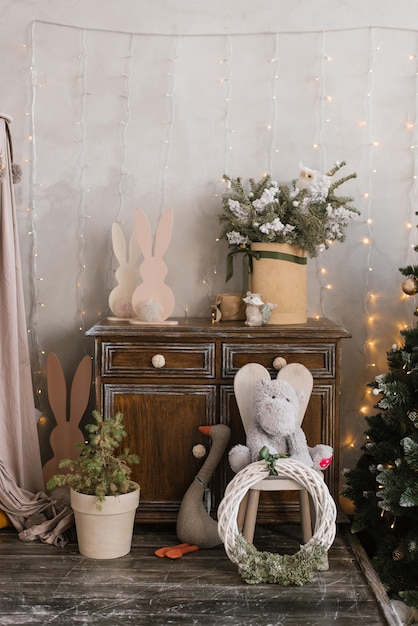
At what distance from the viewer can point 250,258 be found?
315 cm

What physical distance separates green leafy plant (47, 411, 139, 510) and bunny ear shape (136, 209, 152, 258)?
747 millimetres

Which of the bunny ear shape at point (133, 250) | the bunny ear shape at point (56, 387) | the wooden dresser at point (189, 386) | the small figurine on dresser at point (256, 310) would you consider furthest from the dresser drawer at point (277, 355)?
the bunny ear shape at point (56, 387)

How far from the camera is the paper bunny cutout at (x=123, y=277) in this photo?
3215 millimetres

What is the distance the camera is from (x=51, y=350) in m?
3.45

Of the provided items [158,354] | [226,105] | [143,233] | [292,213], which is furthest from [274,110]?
[158,354]

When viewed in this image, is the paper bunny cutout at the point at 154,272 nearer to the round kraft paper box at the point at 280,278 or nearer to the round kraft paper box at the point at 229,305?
the round kraft paper box at the point at 229,305

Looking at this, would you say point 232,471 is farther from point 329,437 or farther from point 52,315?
point 52,315

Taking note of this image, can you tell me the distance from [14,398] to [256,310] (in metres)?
1.09

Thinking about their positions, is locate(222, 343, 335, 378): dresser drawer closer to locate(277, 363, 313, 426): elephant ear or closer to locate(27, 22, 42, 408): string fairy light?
locate(277, 363, 313, 426): elephant ear

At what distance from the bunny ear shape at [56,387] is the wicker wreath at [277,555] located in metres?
1.08

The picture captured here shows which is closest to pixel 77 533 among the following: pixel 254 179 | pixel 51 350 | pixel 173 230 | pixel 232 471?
pixel 232 471

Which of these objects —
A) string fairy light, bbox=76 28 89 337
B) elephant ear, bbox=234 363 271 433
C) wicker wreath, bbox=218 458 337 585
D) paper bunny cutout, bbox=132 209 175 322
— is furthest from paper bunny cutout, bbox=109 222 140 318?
wicker wreath, bbox=218 458 337 585

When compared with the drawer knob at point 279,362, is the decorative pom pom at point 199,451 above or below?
below

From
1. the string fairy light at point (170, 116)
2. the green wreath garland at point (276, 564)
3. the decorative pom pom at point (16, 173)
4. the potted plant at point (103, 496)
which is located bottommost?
the green wreath garland at point (276, 564)
